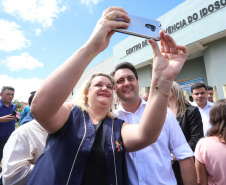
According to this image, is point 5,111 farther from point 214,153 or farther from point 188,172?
point 214,153

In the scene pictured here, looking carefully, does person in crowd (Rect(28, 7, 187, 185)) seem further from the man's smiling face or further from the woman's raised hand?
the man's smiling face

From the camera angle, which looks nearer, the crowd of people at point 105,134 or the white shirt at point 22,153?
the crowd of people at point 105,134

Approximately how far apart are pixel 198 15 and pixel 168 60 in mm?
8157

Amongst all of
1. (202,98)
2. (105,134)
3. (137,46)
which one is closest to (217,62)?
(137,46)

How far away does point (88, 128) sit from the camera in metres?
1.09

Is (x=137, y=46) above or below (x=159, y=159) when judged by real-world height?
above

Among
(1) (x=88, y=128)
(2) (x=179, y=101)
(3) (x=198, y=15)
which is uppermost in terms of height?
(3) (x=198, y=15)

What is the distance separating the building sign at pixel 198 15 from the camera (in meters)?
6.73

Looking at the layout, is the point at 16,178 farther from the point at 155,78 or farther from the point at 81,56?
the point at 155,78

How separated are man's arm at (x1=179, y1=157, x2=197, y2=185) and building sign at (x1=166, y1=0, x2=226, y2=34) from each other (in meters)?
7.78

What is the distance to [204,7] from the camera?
721cm

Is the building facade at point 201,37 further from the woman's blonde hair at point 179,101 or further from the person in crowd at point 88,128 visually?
the person in crowd at point 88,128

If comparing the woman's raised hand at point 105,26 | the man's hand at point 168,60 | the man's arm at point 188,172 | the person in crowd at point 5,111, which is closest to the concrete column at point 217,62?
the man's arm at point 188,172

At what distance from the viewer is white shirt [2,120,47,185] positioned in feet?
4.22
